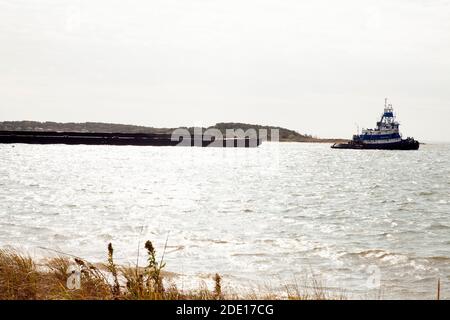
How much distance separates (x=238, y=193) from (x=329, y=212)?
11.4 metres

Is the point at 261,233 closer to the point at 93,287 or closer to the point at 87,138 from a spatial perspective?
the point at 93,287

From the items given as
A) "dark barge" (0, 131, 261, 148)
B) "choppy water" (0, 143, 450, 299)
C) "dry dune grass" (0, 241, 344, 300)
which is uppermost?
"dark barge" (0, 131, 261, 148)

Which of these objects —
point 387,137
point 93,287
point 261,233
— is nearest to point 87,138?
point 387,137

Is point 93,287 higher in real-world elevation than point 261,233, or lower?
higher

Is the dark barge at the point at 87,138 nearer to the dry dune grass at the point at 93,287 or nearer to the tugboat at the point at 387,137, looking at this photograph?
the tugboat at the point at 387,137

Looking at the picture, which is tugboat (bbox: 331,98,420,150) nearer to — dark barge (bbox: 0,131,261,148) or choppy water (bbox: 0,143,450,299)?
dark barge (bbox: 0,131,261,148)

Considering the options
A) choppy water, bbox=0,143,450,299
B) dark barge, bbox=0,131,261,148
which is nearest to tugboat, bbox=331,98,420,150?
dark barge, bbox=0,131,261,148

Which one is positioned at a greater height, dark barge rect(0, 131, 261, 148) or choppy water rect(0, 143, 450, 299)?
dark barge rect(0, 131, 261, 148)

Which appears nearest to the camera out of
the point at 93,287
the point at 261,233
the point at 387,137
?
the point at 93,287

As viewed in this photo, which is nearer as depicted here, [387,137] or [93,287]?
[93,287]

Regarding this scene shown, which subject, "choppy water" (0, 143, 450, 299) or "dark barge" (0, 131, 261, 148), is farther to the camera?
"dark barge" (0, 131, 261, 148)

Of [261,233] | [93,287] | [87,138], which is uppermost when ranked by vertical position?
[87,138]

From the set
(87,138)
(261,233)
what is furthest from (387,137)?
(261,233)

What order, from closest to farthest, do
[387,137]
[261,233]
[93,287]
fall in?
[93,287], [261,233], [387,137]
